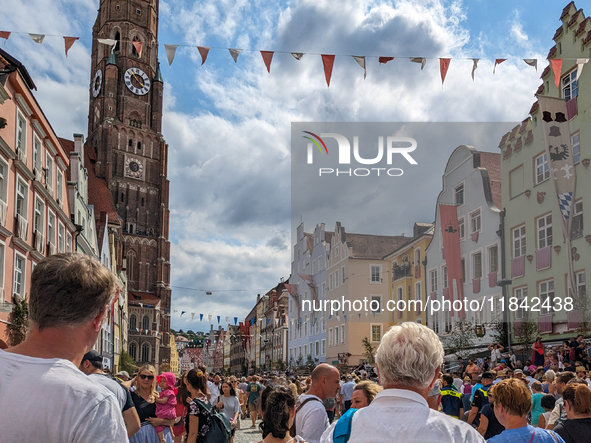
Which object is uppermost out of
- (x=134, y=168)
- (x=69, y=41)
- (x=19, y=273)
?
(x=134, y=168)

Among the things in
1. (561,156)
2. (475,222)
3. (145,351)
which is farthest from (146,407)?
(145,351)

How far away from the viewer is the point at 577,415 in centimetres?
520

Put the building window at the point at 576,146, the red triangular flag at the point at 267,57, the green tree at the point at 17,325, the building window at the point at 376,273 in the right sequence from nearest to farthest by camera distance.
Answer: the red triangular flag at the point at 267,57 < the green tree at the point at 17,325 < the building window at the point at 576,146 < the building window at the point at 376,273

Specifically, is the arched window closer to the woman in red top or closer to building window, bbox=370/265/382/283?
building window, bbox=370/265/382/283

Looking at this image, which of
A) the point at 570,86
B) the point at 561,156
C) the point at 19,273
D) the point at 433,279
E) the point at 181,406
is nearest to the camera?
the point at 181,406

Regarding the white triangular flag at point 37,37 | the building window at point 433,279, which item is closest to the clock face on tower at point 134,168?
the building window at point 433,279

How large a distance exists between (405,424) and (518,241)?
24.6 meters

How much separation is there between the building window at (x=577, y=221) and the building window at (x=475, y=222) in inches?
241

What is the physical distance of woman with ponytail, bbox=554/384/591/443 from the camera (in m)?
5.13

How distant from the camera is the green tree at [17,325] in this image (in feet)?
57.9

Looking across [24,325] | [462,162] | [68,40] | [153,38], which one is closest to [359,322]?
[462,162]

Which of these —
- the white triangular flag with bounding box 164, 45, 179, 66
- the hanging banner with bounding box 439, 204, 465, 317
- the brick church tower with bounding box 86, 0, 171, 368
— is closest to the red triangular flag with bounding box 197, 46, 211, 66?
the white triangular flag with bounding box 164, 45, 179, 66

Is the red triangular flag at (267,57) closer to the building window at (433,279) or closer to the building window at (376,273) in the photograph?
the building window at (433,279)

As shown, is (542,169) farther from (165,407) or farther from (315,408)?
(315,408)
